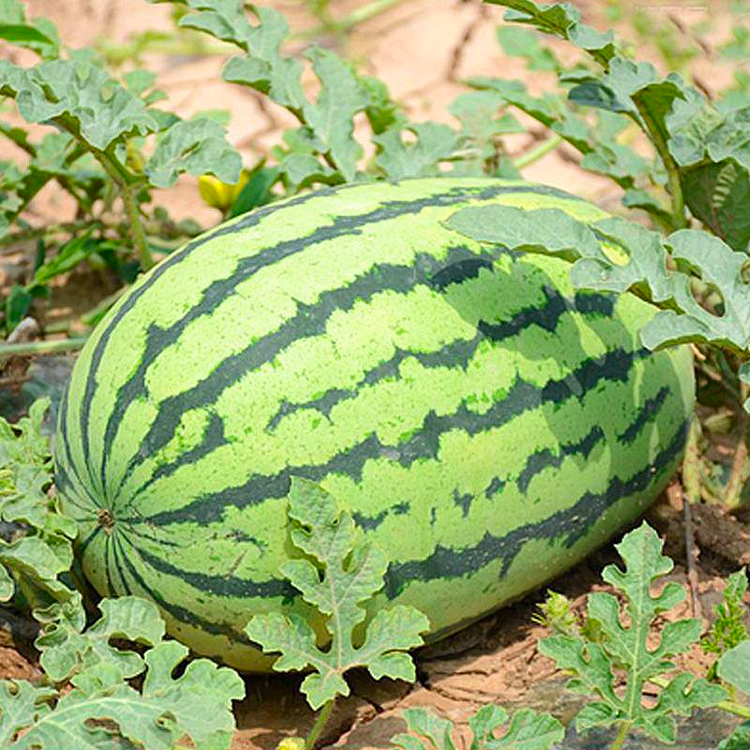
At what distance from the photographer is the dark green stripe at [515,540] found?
8.01 feet

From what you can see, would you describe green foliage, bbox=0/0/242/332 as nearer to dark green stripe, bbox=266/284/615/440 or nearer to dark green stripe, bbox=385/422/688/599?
dark green stripe, bbox=266/284/615/440

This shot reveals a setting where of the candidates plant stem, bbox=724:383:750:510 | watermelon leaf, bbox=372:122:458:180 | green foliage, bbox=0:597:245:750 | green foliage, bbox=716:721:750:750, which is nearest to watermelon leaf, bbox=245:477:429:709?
green foliage, bbox=0:597:245:750

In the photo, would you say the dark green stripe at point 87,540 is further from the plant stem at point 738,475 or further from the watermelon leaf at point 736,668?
the plant stem at point 738,475

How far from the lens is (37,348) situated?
315 centimetres

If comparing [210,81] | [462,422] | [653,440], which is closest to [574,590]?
[653,440]

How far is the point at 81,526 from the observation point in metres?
2.52

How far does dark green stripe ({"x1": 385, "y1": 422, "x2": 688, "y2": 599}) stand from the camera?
2441 millimetres

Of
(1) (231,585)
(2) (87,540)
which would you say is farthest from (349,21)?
(1) (231,585)

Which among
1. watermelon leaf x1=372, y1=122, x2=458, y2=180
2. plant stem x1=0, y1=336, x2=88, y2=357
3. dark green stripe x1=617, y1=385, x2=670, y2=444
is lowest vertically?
plant stem x1=0, y1=336, x2=88, y2=357

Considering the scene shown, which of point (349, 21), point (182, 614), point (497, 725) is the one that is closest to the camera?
point (497, 725)

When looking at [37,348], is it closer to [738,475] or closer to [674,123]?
[674,123]

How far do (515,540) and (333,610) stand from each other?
14.7 inches

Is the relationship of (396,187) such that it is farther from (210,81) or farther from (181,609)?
(210,81)

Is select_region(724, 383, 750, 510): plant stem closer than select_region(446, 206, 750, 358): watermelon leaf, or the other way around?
select_region(446, 206, 750, 358): watermelon leaf
